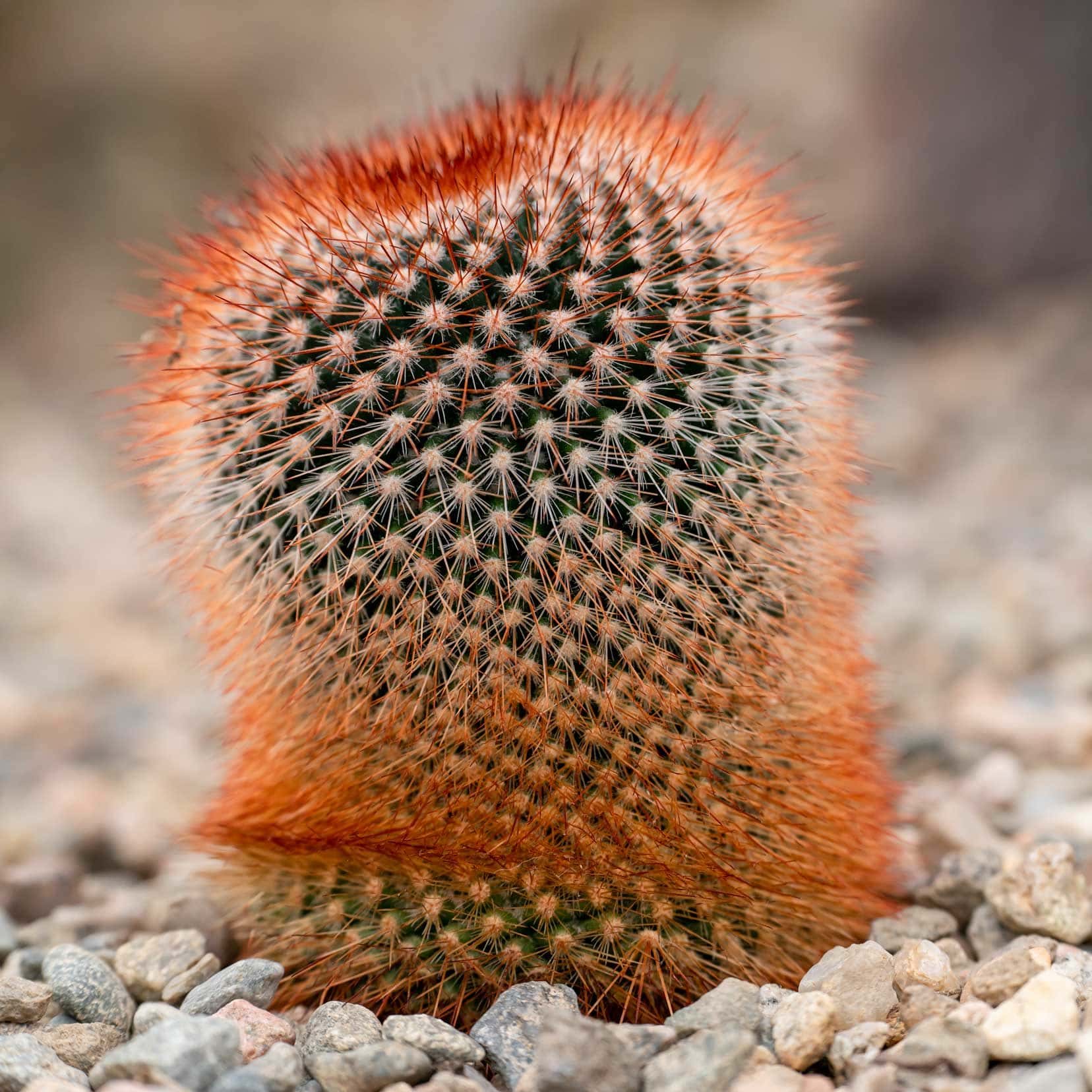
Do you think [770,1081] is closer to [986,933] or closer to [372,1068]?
[372,1068]

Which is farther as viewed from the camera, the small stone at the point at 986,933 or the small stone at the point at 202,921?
the small stone at the point at 202,921

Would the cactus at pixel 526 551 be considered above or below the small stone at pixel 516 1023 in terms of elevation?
above

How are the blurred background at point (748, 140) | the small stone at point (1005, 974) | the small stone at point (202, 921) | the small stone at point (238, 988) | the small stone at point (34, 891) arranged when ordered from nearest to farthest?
the small stone at point (1005, 974)
the small stone at point (238, 988)
the small stone at point (202, 921)
the small stone at point (34, 891)
the blurred background at point (748, 140)

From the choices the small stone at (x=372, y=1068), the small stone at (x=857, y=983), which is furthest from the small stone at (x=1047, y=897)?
the small stone at (x=372, y=1068)

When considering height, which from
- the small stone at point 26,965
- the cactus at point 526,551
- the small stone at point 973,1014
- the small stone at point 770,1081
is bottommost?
the small stone at point 770,1081

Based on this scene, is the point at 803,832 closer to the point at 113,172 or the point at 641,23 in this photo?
the point at 641,23

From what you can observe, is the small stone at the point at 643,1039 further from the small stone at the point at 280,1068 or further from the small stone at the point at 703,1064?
the small stone at the point at 280,1068
